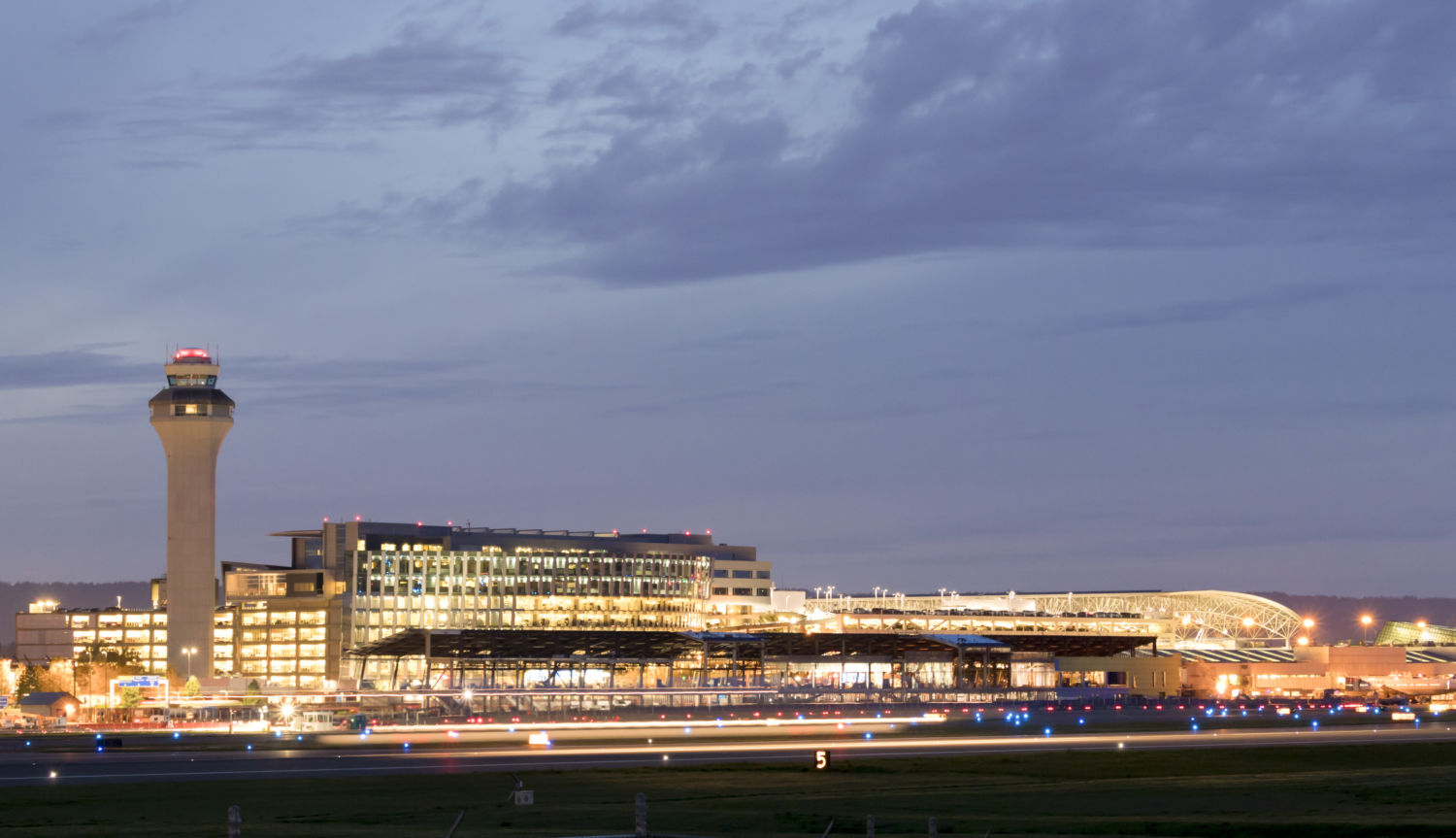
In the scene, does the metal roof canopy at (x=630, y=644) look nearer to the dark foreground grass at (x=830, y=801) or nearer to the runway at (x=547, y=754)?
the runway at (x=547, y=754)

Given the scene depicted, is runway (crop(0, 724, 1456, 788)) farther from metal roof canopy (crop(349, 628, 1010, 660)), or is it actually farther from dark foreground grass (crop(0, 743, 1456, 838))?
metal roof canopy (crop(349, 628, 1010, 660))

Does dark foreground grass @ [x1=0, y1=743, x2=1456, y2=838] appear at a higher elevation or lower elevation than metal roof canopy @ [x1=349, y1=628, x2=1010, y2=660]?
lower

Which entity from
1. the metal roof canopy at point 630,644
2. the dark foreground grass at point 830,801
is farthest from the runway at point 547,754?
the metal roof canopy at point 630,644

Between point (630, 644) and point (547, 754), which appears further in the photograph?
point (630, 644)

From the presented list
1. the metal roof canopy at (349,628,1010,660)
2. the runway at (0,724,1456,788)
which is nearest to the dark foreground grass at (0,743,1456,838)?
the runway at (0,724,1456,788)

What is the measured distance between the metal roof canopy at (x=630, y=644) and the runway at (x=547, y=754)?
78.8 m

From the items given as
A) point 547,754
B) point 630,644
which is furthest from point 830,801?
point 630,644

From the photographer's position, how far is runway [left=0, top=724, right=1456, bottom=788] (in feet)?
255

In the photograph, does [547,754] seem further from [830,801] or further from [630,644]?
[630,644]

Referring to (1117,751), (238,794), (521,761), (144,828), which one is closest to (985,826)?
(144,828)

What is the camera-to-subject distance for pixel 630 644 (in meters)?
190

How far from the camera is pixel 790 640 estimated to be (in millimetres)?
195500

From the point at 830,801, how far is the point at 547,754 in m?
29.6

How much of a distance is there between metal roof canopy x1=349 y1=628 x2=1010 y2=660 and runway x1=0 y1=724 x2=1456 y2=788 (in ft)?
259
